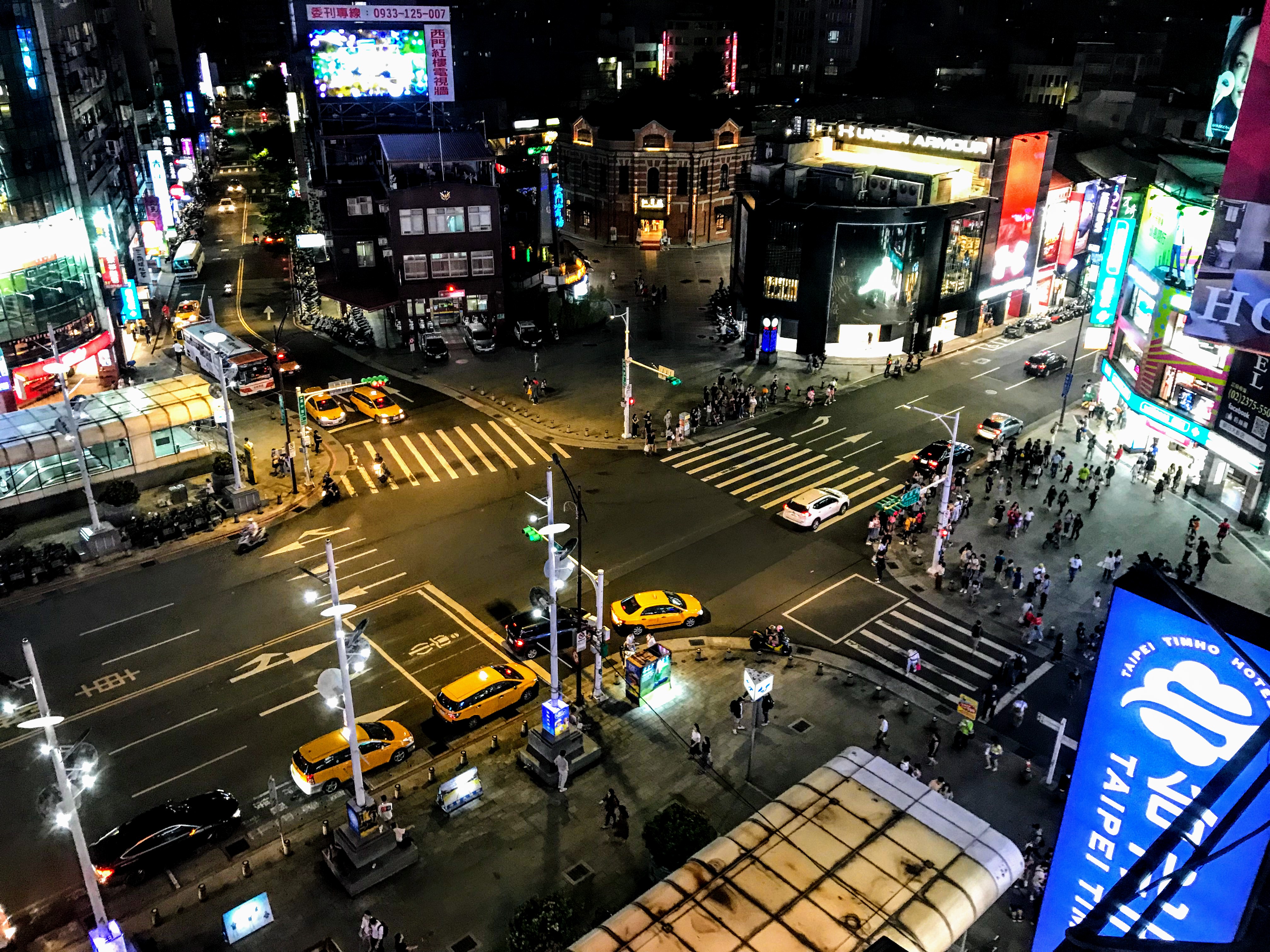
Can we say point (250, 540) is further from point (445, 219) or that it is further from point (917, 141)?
point (917, 141)

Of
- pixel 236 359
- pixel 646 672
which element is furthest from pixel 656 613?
pixel 236 359

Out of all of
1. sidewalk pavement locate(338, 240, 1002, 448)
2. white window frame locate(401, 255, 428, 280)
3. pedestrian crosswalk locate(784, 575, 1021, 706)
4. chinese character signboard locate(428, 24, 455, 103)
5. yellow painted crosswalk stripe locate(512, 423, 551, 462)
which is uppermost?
chinese character signboard locate(428, 24, 455, 103)

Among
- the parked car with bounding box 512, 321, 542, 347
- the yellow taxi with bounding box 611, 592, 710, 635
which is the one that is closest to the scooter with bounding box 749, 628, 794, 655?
the yellow taxi with bounding box 611, 592, 710, 635

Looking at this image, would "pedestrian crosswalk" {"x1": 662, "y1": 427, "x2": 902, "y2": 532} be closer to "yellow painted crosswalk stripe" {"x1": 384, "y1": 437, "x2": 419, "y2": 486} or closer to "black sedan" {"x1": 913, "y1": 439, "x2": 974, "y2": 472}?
"black sedan" {"x1": 913, "y1": 439, "x2": 974, "y2": 472}

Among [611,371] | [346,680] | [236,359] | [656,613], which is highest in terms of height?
[346,680]

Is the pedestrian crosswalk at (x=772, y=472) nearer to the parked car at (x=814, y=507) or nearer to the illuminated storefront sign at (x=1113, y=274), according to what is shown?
the parked car at (x=814, y=507)

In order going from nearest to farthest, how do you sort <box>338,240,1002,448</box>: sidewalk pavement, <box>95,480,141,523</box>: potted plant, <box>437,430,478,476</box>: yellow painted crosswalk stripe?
<box>95,480,141,523</box>: potted plant, <box>437,430,478,476</box>: yellow painted crosswalk stripe, <box>338,240,1002,448</box>: sidewalk pavement

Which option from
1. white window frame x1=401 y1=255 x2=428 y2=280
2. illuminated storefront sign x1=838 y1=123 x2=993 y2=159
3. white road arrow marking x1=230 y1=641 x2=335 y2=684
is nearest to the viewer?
white road arrow marking x1=230 y1=641 x2=335 y2=684
